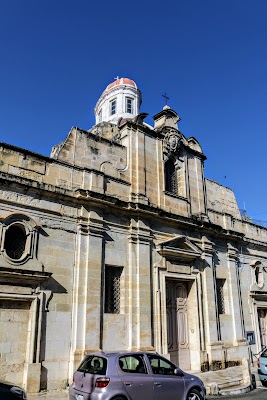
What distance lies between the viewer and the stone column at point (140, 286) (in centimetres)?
1204

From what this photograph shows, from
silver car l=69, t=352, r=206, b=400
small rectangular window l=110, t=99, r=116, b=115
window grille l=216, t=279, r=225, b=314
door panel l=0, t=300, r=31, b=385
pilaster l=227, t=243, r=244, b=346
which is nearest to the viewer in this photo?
silver car l=69, t=352, r=206, b=400

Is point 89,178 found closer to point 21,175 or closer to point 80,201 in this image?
point 80,201

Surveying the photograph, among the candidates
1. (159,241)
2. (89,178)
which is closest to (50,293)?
(89,178)

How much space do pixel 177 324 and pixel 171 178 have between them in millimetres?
6075

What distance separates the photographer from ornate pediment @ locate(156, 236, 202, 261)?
45.0 ft

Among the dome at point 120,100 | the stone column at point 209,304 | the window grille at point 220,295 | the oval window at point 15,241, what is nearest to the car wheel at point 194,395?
the oval window at point 15,241

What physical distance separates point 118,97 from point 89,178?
1709cm

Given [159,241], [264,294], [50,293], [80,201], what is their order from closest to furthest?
[50,293], [80,201], [159,241], [264,294]

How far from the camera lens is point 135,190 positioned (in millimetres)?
13773

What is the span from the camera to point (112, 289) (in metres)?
12.3

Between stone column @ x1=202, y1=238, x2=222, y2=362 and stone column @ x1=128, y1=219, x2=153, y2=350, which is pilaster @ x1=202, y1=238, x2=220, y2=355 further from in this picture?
stone column @ x1=128, y1=219, x2=153, y2=350

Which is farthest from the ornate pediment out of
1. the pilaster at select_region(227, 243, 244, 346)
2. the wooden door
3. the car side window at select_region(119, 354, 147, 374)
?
the car side window at select_region(119, 354, 147, 374)

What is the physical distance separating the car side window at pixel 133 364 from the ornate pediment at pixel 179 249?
5975 millimetres

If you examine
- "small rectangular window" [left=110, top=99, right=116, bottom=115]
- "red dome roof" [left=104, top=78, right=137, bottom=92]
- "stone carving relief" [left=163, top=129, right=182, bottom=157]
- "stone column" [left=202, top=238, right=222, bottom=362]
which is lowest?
"stone column" [left=202, top=238, right=222, bottom=362]
